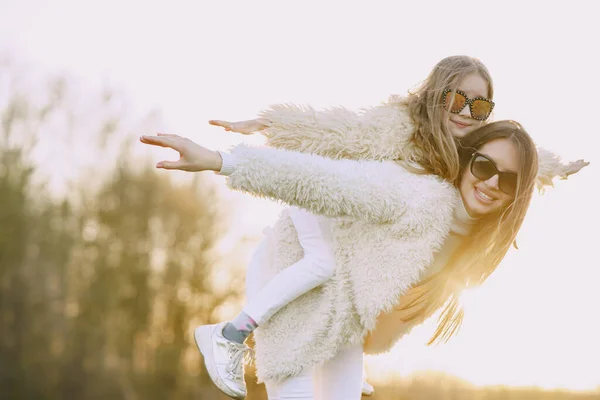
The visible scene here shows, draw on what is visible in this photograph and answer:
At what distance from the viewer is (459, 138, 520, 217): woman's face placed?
2.91 m

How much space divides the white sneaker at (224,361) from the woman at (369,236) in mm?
151

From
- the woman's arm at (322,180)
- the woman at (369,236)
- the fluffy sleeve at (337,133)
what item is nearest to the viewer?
the woman's arm at (322,180)

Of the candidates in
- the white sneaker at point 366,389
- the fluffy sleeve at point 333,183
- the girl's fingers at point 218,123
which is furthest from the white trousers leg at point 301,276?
the white sneaker at point 366,389

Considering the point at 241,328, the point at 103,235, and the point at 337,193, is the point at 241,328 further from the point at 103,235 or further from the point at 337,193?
the point at 103,235

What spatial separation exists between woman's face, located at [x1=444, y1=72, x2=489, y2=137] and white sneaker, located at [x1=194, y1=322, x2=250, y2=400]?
128 centimetres

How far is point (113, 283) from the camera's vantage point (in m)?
15.4

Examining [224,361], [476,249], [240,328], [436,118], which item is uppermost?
[436,118]

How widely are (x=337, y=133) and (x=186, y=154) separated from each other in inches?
29.3

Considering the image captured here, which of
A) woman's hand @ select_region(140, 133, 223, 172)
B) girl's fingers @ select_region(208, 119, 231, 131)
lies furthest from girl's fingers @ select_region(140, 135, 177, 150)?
girl's fingers @ select_region(208, 119, 231, 131)

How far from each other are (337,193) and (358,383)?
950 millimetres

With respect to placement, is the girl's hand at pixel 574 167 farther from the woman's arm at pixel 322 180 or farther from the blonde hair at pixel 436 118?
the woman's arm at pixel 322 180

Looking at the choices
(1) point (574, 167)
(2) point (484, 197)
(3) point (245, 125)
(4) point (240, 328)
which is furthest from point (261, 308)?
(1) point (574, 167)

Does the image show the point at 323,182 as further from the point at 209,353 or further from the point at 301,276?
the point at 209,353

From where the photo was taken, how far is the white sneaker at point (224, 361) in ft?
9.48
